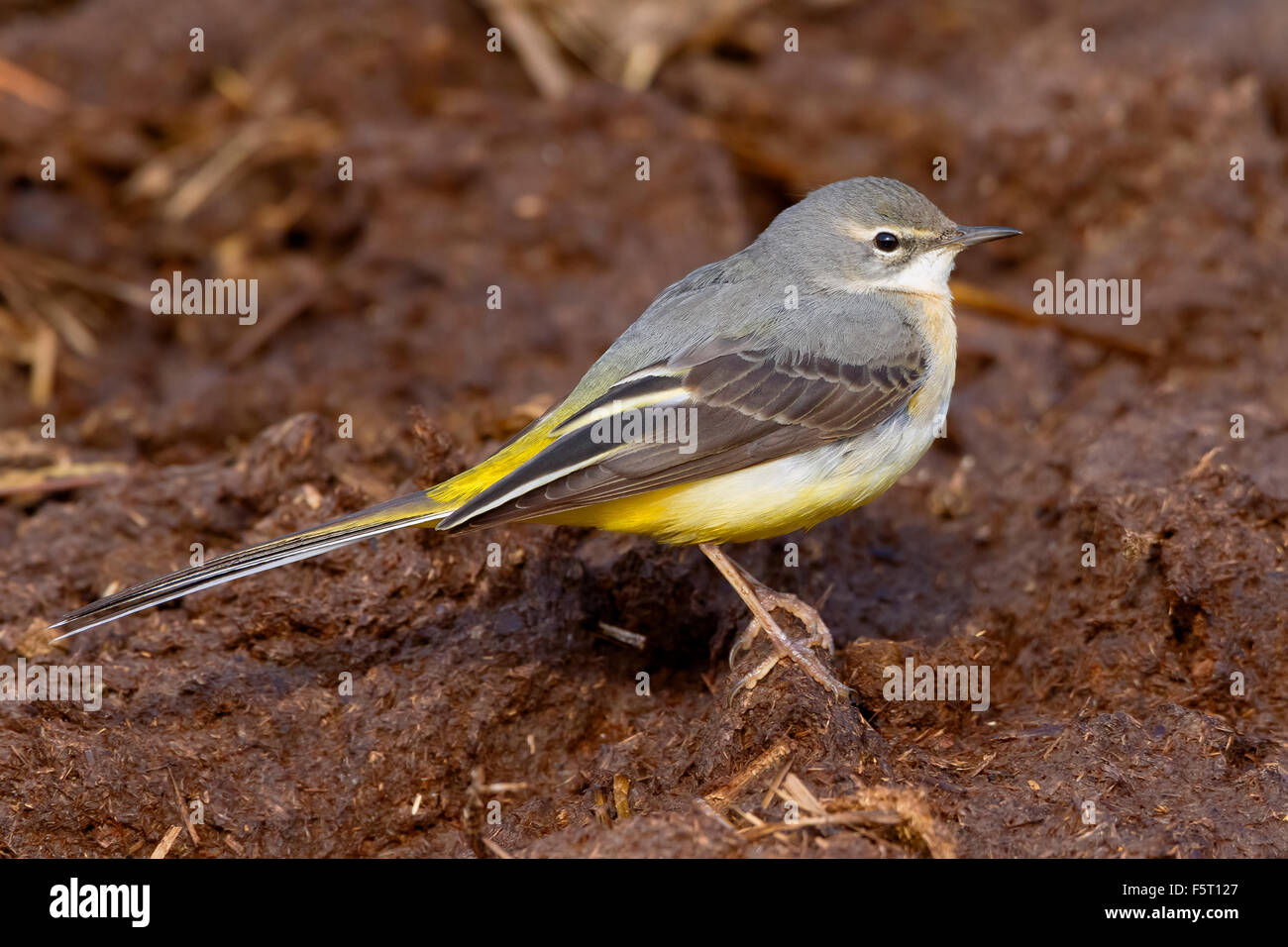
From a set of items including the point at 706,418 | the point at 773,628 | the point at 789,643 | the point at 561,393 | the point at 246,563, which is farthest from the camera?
the point at 561,393

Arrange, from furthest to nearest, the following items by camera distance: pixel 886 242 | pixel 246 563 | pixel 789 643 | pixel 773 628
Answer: pixel 886 242 < pixel 773 628 < pixel 789 643 < pixel 246 563

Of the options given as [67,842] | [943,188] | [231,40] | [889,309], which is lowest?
[67,842]

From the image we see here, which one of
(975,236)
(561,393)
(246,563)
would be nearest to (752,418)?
(975,236)

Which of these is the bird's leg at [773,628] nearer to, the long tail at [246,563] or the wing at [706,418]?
the wing at [706,418]

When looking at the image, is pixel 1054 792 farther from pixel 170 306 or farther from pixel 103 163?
pixel 103 163

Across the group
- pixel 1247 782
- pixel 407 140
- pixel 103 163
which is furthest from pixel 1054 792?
pixel 103 163

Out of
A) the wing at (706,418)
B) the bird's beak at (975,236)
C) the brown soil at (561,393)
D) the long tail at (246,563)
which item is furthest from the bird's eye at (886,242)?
the long tail at (246,563)

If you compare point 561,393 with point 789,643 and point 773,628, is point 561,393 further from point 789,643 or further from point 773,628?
point 789,643
